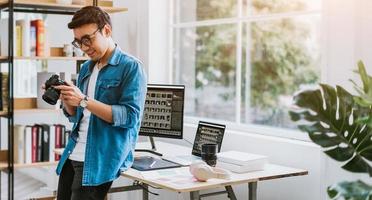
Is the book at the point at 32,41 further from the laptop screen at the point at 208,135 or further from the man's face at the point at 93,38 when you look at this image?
the man's face at the point at 93,38

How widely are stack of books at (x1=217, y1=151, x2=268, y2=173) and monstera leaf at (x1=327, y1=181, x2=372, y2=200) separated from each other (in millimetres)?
1239

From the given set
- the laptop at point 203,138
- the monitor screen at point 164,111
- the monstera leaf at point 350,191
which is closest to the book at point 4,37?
the monitor screen at point 164,111

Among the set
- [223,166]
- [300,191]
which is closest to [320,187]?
[300,191]

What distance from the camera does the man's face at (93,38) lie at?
2.37 m

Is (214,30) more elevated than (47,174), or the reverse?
(214,30)

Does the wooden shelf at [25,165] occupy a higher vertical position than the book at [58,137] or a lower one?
lower

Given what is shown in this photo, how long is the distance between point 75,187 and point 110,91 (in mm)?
443

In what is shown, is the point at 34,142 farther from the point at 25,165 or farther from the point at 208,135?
the point at 208,135

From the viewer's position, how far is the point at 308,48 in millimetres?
3697

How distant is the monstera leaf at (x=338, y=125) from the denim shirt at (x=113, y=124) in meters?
0.89

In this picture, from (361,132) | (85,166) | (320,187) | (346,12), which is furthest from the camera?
(320,187)

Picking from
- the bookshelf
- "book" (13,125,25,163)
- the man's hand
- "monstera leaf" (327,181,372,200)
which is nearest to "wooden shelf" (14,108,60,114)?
the bookshelf

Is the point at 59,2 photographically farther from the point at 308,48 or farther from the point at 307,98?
the point at 307,98

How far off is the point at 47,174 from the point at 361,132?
3.32 m
